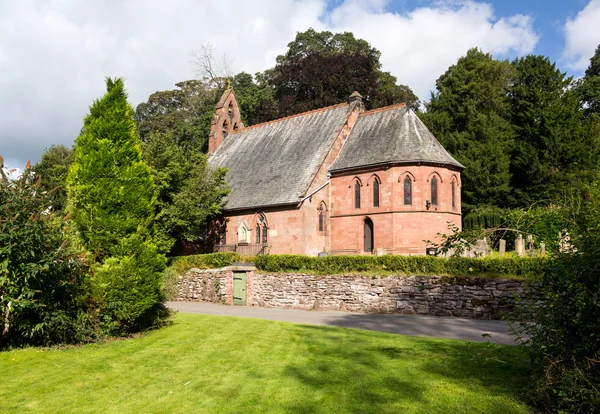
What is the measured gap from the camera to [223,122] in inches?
1736

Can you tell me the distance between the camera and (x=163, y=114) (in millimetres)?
66750

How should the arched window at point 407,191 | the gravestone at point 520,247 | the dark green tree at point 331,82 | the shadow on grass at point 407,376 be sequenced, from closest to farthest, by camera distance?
the shadow on grass at point 407,376 < the gravestone at point 520,247 < the arched window at point 407,191 < the dark green tree at point 331,82

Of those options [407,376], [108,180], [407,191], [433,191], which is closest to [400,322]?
[407,376]

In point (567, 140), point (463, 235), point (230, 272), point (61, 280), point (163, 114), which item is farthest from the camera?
point (163, 114)

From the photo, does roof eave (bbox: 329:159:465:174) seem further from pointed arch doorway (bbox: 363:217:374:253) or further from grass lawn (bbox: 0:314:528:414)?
grass lawn (bbox: 0:314:528:414)

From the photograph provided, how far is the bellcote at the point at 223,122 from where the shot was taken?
143 ft

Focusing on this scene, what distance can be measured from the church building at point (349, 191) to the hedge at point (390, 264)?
492cm

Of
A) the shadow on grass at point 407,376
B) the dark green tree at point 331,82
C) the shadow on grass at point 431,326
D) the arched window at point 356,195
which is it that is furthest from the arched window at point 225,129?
the shadow on grass at point 407,376

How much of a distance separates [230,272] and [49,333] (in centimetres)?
1338

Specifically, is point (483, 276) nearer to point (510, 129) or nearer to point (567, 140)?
point (567, 140)

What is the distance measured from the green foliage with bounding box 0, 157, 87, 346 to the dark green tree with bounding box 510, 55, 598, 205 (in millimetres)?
34051

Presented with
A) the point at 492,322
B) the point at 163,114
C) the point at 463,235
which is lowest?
the point at 492,322

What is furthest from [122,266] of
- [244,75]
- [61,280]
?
[244,75]

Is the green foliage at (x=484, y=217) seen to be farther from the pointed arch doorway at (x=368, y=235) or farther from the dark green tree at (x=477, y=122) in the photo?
the pointed arch doorway at (x=368, y=235)
